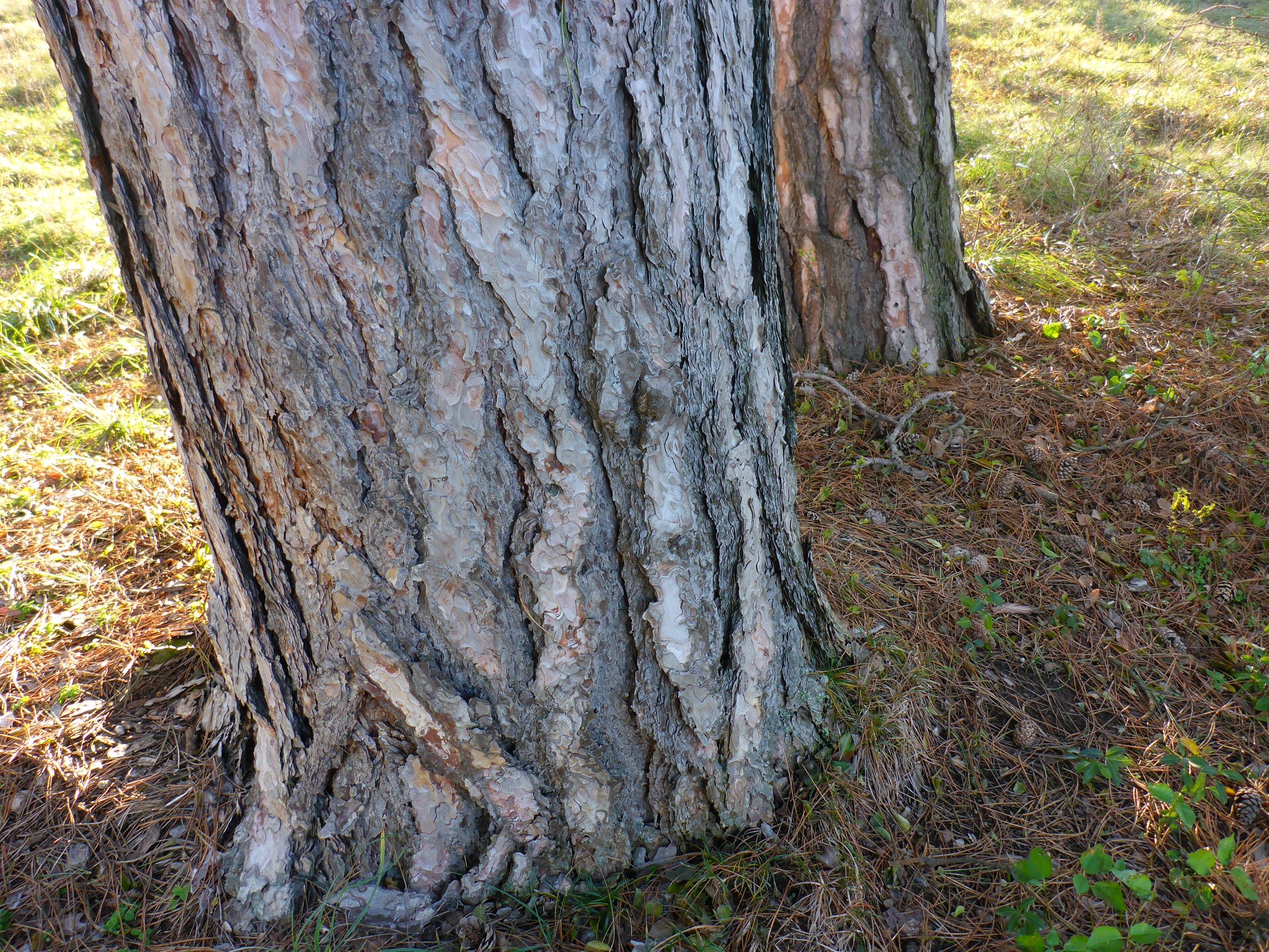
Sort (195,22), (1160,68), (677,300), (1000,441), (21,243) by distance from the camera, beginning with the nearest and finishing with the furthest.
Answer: (195,22) < (677,300) < (1000,441) < (21,243) < (1160,68)

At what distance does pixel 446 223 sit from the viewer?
3.29 feet

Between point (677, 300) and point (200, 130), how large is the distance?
680 millimetres

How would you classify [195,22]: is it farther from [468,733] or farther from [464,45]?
[468,733]

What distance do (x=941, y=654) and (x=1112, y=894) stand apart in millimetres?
675

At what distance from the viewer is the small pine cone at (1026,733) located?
1771 mm

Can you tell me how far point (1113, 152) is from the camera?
486 centimetres

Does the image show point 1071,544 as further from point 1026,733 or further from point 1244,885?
point 1244,885

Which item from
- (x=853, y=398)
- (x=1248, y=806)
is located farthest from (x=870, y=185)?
(x=1248, y=806)

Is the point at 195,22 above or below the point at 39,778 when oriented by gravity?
above

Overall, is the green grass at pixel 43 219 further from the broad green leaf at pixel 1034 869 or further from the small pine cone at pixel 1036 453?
the broad green leaf at pixel 1034 869

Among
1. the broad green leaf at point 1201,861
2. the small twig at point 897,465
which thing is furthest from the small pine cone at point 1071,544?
the broad green leaf at point 1201,861

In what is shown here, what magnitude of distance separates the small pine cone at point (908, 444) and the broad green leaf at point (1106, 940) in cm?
172

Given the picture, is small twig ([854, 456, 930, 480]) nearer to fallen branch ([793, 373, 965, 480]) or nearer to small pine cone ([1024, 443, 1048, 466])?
fallen branch ([793, 373, 965, 480])

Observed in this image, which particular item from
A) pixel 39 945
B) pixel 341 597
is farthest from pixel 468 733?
pixel 39 945
